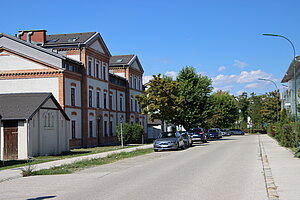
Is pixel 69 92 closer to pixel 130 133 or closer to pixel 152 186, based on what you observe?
pixel 130 133

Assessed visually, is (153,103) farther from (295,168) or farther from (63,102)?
(295,168)

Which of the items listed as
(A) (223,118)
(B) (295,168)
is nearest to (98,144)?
(B) (295,168)

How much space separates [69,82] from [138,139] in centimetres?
1194

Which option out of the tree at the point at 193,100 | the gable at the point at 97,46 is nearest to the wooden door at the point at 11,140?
the gable at the point at 97,46

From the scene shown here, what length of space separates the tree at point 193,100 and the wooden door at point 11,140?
97.2 ft

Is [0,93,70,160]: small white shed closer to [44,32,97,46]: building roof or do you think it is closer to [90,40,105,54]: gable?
[44,32,97,46]: building roof

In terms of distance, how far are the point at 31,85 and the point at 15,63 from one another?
255 centimetres

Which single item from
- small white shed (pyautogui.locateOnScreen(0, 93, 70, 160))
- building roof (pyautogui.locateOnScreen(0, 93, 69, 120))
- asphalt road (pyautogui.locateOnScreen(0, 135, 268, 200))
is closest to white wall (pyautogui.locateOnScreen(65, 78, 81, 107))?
small white shed (pyautogui.locateOnScreen(0, 93, 70, 160))

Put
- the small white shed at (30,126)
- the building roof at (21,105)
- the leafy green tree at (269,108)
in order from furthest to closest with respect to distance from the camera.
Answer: the leafy green tree at (269,108) < the building roof at (21,105) < the small white shed at (30,126)

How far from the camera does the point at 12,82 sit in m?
39.3

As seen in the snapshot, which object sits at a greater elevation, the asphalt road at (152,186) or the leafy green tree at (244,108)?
the leafy green tree at (244,108)

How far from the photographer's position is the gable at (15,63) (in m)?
38.6

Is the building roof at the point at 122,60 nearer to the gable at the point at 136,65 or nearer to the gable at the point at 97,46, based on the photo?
the gable at the point at 136,65

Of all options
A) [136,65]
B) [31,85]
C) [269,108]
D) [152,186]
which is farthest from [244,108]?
[152,186]
